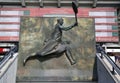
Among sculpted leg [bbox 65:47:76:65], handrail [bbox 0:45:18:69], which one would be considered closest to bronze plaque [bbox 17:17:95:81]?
sculpted leg [bbox 65:47:76:65]

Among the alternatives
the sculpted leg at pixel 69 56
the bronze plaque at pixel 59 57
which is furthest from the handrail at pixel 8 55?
the sculpted leg at pixel 69 56

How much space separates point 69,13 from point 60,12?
0.96 metres

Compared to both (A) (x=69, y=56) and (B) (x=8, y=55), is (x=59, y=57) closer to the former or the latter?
(A) (x=69, y=56)

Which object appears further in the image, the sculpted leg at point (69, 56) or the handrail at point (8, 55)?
the sculpted leg at point (69, 56)

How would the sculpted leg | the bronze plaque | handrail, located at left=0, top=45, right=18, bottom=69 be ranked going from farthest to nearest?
the sculpted leg
the bronze plaque
handrail, located at left=0, top=45, right=18, bottom=69

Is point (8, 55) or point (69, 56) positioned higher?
point (8, 55)

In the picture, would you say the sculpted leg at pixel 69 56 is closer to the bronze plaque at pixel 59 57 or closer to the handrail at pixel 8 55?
the bronze plaque at pixel 59 57

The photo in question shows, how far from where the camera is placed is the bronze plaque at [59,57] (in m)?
12.5

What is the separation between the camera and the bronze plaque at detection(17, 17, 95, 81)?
12.5 m

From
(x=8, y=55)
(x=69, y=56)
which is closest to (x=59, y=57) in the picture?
(x=69, y=56)

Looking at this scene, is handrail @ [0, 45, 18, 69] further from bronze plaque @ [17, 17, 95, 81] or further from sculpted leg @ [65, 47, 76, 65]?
sculpted leg @ [65, 47, 76, 65]

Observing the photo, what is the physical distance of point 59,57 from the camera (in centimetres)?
1298

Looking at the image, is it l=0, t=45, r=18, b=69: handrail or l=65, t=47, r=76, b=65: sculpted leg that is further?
l=65, t=47, r=76, b=65: sculpted leg

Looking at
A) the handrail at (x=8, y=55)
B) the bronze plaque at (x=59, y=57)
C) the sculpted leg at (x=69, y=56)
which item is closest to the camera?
the handrail at (x=8, y=55)
